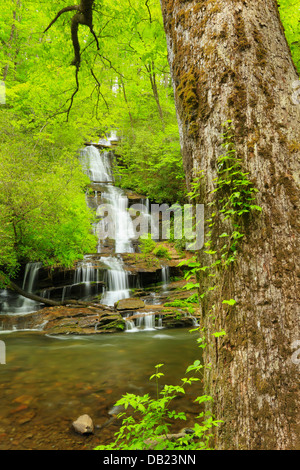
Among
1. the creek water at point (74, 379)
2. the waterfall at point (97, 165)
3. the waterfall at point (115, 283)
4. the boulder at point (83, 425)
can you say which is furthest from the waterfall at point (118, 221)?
the boulder at point (83, 425)

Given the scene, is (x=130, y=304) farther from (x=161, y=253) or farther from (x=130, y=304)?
(x=161, y=253)

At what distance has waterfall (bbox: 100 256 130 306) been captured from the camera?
1112 cm

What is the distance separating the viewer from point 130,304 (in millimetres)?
9641

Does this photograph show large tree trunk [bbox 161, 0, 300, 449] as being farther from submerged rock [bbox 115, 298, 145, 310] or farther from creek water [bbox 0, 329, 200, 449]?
submerged rock [bbox 115, 298, 145, 310]

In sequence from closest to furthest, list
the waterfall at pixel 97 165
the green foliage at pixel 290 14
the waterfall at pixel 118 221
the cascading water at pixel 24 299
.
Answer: the green foliage at pixel 290 14, the cascading water at pixel 24 299, the waterfall at pixel 118 221, the waterfall at pixel 97 165

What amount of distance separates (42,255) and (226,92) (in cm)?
938

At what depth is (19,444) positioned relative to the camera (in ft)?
9.86

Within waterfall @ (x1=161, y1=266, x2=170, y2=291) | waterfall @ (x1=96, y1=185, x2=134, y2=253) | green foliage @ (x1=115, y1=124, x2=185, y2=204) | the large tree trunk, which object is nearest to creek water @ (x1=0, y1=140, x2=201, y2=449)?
the large tree trunk

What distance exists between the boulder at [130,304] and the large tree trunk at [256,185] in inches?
321


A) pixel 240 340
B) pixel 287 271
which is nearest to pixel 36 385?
pixel 240 340

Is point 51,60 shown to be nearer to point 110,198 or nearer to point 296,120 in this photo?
point 296,120

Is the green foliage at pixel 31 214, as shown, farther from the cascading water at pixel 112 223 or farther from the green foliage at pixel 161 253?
the green foliage at pixel 161 253

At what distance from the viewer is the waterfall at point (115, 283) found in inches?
438

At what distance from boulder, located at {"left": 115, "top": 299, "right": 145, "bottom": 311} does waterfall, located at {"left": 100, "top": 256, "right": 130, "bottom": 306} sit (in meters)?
1.22
